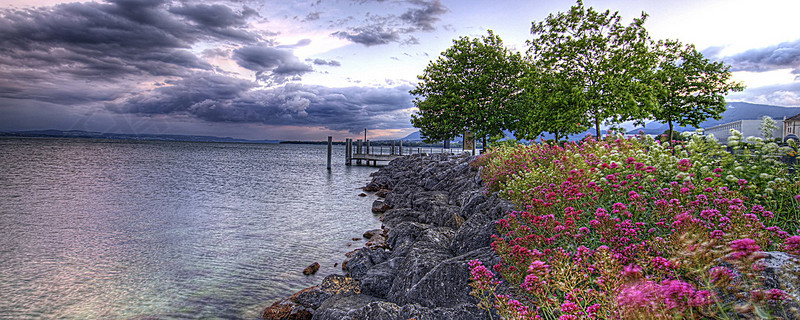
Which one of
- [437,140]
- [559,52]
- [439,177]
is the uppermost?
[559,52]

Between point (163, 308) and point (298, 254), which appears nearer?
point (163, 308)

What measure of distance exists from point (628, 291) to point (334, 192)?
23.6 m

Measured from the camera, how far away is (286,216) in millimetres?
16766

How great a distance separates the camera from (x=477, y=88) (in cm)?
2661

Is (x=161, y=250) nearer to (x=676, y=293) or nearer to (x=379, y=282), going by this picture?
(x=379, y=282)

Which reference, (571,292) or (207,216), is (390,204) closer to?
(207,216)

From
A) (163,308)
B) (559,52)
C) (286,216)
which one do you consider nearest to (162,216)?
(286,216)

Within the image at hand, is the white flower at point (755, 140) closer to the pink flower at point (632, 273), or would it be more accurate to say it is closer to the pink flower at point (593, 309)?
the pink flower at point (632, 273)

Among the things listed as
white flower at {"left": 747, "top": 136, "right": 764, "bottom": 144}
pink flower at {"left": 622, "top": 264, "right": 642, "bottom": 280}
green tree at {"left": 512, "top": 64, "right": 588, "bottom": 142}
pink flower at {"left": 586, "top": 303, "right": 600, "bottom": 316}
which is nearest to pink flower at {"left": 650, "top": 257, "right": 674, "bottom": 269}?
pink flower at {"left": 622, "top": 264, "right": 642, "bottom": 280}

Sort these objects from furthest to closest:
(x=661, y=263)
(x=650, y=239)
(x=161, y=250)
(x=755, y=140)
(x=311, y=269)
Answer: (x=161, y=250) < (x=311, y=269) < (x=755, y=140) < (x=650, y=239) < (x=661, y=263)

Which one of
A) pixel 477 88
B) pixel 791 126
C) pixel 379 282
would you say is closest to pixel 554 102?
pixel 477 88

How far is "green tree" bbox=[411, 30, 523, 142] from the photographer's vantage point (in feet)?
87.1

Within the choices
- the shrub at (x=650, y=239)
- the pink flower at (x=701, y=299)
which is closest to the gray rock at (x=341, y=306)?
the shrub at (x=650, y=239)

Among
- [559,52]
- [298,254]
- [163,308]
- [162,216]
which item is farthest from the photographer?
[559,52]
